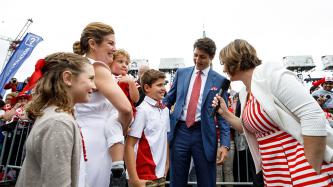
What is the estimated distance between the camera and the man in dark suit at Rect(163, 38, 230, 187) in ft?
8.98

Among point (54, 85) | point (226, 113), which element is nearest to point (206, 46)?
point (226, 113)

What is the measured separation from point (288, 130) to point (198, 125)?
1.25m

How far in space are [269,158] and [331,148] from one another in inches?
13.6

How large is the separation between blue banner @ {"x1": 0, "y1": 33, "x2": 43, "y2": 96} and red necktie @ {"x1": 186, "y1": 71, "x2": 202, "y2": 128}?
8.62 meters

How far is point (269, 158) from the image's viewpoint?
1.78 m

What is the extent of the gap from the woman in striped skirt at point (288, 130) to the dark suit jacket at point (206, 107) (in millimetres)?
803

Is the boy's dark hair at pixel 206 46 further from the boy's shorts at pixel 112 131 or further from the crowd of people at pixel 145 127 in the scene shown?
the boy's shorts at pixel 112 131

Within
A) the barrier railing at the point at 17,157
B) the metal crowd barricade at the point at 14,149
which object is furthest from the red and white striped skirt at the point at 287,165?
the metal crowd barricade at the point at 14,149

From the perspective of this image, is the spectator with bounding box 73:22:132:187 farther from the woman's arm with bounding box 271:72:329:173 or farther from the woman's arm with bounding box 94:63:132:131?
the woman's arm with bounding box 271:72:329:173

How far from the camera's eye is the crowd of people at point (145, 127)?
1.37 m

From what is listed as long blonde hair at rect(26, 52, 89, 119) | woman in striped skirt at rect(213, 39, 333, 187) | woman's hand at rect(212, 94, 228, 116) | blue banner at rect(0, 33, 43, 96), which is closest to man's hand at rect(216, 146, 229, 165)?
woman's hand at rect(212, 94, 228, 116)

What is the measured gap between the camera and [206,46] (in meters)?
3.06

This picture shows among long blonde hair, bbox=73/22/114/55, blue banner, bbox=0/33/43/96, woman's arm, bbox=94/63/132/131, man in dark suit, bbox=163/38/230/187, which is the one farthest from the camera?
blue banner, bbox=0/33/43/96

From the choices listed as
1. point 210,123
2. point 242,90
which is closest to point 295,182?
point 242,90
